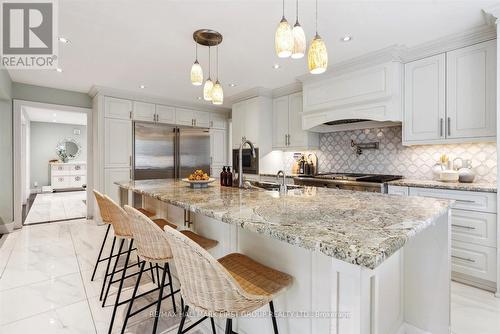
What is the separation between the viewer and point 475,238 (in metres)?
2.23

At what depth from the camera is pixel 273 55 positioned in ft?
9.37

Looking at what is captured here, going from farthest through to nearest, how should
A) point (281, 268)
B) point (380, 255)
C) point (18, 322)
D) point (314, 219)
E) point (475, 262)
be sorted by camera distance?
point (475, 262) → point (18, 322) → point (281, 268) → point (314, 219) → point (380, 255)

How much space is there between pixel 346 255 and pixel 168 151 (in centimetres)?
462

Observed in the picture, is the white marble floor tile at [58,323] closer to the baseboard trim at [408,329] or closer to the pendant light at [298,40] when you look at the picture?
the baseboard trim at [408,329]

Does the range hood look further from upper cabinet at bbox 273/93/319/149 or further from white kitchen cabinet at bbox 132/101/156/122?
white kitchen cabinet at bbox 132/101/156/122

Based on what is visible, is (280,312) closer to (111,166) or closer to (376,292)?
(376,292)

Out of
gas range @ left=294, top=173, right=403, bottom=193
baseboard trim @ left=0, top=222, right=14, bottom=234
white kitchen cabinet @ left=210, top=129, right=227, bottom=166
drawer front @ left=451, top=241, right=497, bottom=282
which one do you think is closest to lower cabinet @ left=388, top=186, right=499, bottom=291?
drawer front @ left=451, top=241, right=497, bottom=282

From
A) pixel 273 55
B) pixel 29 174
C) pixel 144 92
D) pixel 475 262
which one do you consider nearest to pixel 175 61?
pixel 273 55

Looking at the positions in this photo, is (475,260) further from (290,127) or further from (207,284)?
(290,127)

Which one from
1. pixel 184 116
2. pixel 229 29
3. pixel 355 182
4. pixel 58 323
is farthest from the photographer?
pixel 184 116

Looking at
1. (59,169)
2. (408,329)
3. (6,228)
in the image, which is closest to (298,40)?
(408,329)

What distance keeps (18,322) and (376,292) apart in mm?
2338

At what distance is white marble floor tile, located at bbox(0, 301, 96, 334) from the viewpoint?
5.48 feet

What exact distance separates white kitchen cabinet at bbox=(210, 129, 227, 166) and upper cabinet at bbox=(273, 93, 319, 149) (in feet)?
5.57
